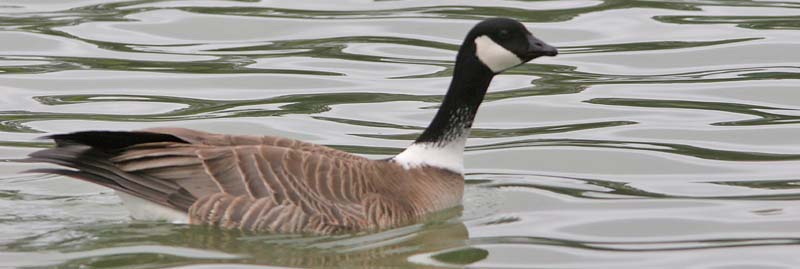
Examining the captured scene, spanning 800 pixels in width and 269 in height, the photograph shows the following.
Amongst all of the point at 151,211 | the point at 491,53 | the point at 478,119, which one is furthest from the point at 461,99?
the point at 478,119

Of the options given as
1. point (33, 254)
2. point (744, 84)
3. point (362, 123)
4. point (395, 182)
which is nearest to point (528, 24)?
point (744, 84)

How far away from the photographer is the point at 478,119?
1563 centimetres

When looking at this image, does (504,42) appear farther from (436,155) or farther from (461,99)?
(436,155)

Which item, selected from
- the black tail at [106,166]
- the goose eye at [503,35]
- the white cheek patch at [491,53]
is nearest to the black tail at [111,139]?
the black tail at [106,166]

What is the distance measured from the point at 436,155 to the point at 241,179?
1537 mm

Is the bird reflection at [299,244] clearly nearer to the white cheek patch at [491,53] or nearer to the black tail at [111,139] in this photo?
the black tail at [111,139]

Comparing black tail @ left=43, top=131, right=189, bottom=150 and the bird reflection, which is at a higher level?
black tail @ left=43, top=131, right=189, bottom=150

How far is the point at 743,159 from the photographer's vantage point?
13.9 m

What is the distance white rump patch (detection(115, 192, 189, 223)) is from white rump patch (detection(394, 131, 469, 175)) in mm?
1665

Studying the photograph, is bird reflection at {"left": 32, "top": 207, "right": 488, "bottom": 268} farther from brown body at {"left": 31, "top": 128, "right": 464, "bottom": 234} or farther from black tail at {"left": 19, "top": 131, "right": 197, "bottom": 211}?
black tail at {"left": 19, "top": 131, "right": 197, "bottom": 211}

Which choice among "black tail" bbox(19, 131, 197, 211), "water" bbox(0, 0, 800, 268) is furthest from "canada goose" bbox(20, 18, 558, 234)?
"water" bbox(0, 0, 800, 268)

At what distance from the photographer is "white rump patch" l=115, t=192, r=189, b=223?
11305 millimetres

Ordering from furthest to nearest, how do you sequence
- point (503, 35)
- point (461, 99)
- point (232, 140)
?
point (461, 99)
point (503, 35)
point (232, 140)

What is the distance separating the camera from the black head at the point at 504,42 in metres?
11.7
